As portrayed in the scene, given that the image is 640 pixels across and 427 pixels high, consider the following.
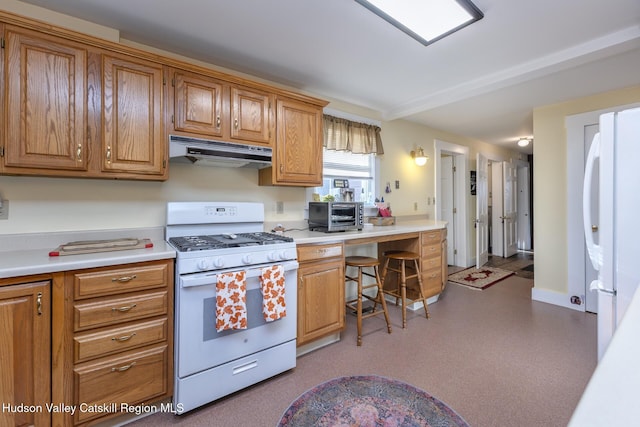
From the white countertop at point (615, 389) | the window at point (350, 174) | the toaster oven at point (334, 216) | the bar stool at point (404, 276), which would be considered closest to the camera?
the white countertop at point (615, 389)

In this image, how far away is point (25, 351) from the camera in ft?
4.36

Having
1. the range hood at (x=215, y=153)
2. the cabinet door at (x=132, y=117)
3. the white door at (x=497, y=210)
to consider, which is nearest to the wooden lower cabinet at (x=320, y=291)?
the range hood at (x=215, y=153)

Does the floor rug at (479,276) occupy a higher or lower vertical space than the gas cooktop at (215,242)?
lower

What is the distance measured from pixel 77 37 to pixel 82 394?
1932 mm

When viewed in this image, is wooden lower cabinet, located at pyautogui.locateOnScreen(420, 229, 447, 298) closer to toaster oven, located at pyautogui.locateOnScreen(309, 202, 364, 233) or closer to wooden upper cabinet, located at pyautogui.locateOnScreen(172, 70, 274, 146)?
toaster oven, located at pyautogui.locateOnScreen(309, 202, 364, 233)

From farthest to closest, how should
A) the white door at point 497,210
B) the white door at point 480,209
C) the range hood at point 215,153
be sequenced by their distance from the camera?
1. the white door at point 497,210
2. the white door at point 480,209
3. the range hood at point 215,153

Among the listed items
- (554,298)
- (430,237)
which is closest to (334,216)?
(430,237)

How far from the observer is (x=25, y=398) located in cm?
133

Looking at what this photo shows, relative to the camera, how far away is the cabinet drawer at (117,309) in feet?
4.73

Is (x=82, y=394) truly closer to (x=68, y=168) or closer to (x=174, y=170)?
(x=68, y=168)

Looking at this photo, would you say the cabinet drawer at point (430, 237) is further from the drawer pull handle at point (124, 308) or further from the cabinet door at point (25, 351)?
the cabinet door at point (25, 351)

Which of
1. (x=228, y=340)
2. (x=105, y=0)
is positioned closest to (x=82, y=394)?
(x=228, y=340)

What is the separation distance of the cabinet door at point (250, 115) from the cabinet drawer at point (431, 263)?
202 centimetres

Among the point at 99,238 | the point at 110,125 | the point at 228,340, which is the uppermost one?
the point at 110,125
